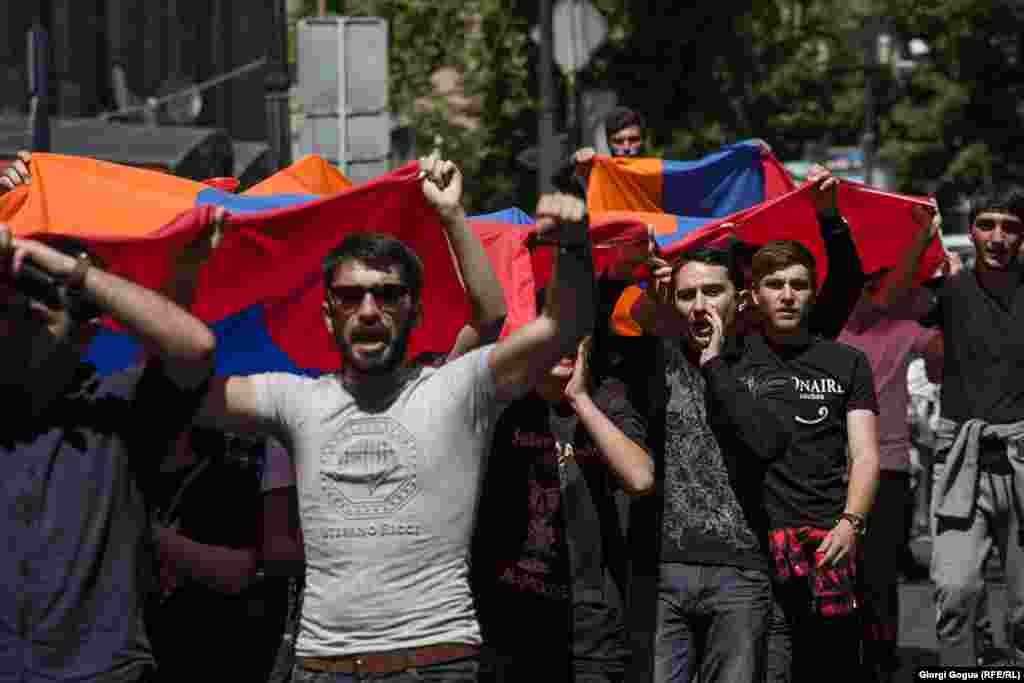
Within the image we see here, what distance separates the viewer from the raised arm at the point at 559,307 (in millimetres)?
5086

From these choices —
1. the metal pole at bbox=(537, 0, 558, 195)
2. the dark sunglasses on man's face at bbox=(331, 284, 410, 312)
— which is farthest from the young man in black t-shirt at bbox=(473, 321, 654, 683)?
the metal pole at bbox=(537, 0, 558, 195)

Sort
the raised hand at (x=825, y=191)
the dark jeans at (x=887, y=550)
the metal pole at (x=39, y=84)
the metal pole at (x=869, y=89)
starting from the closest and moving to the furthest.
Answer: the raised hand at (x=825, y=191) < the dark jeans at (x=887, y=550) < the metal pole at (x=39, y=84) < the metal pole at (x=869, y=89)

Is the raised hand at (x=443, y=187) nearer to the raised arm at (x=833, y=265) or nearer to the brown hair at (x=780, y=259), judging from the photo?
the brown hair at (x=780, y=259)

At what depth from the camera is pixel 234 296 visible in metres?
6.92

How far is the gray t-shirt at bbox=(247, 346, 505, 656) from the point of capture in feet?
16.7

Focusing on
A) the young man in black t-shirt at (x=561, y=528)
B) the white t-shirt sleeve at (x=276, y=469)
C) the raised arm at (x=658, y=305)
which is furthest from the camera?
the raised arm at (x=658, y=305)

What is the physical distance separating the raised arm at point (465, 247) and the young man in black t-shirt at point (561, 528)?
28.0 inches

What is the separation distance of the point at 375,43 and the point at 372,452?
46.1ft

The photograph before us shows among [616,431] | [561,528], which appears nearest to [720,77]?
[616,431]

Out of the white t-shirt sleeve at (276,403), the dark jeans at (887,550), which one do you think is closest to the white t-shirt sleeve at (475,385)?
the white t-shirt sleeve at (276,403)

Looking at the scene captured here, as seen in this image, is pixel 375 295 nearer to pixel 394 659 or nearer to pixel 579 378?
pixel 394 659

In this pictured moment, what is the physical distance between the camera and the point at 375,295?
5.13 m

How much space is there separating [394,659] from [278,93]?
17.8 metres

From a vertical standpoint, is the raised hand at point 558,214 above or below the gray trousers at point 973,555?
above
